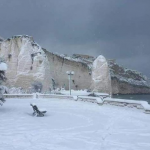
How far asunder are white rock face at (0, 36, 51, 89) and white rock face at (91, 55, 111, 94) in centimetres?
1775

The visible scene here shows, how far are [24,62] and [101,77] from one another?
24.5 m

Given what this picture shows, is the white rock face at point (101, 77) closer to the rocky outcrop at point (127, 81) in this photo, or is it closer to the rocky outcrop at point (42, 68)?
the rocky outcrop at point (42, 68)

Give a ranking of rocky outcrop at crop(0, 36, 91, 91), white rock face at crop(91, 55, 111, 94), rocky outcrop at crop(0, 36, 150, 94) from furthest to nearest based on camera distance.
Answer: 1. white rock face at crop(91, 55, 111, 94)
2. rocky outcrop at crop(0, 36, 150, 94)
3. rocky outcrop at crop(0, 36, 91, 91)

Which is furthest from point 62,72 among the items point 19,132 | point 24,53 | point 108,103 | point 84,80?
point 19,132

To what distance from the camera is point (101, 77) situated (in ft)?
216

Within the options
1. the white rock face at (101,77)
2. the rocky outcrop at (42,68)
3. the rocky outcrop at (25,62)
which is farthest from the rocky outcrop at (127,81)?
the rocky outcrop at (25,62)

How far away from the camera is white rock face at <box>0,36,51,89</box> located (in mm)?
52062

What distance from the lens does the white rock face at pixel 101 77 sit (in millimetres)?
64312

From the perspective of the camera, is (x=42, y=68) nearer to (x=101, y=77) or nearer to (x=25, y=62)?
(x=25, y=62)

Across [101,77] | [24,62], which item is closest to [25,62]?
[24,62]

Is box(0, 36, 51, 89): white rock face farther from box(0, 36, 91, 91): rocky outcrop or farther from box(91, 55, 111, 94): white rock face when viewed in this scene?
box(91, 55, 111, 94): white rock face

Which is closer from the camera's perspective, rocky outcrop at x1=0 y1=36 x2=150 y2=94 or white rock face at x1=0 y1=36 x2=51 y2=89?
white rock face at x1=0 y1=36 x2=51 y2=89

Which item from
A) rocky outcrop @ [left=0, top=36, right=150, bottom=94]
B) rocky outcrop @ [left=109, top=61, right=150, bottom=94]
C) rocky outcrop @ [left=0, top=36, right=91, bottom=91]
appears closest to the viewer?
rocky outcrop @ [left=0, top=36, right=91, bottom=91]

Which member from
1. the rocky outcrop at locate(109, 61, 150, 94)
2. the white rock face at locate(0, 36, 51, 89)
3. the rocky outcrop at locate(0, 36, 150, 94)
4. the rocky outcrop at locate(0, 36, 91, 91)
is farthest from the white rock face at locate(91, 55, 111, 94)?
the rocky outcrop at locate(109, 61, 150, 94)
